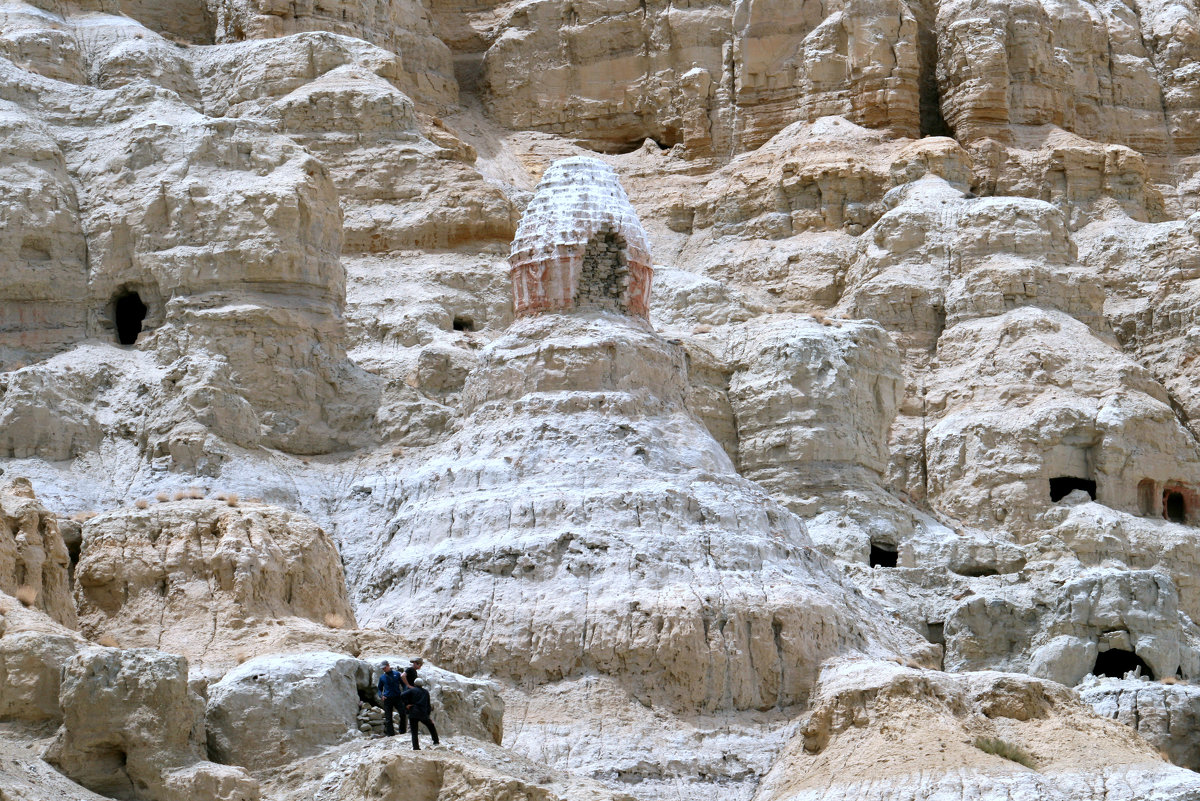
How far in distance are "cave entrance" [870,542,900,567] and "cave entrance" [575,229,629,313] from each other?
Result: 12.8 metres

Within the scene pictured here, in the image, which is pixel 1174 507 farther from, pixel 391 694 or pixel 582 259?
pixel 391 694

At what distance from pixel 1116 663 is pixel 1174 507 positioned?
18070mm

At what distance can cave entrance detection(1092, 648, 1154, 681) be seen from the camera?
52875mm

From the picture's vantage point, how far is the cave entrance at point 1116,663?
52.9 meters

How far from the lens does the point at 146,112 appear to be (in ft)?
196

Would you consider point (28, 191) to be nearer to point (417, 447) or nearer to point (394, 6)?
point (417, 447)

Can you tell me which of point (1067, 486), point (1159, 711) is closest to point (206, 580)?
point (1159, 711)

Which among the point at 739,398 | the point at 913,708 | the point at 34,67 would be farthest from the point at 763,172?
the point at 913,708

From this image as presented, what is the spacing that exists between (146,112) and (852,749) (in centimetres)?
2662

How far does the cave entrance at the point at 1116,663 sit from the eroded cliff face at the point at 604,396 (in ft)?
0.39

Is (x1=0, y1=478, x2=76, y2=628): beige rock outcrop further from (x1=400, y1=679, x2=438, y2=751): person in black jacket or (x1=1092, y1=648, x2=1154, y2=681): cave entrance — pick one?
(x1=1092, y1=648, x2=1154, y2=681): cave entrance

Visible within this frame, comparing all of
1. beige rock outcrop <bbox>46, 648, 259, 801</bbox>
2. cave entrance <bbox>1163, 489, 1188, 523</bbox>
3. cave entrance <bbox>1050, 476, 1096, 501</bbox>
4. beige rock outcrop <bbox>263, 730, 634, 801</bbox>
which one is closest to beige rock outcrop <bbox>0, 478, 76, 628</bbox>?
beige rock outcrop <bbox>46, 648, 259, 801</bbox>

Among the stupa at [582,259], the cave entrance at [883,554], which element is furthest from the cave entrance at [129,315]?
the cave entrance at [883,554]

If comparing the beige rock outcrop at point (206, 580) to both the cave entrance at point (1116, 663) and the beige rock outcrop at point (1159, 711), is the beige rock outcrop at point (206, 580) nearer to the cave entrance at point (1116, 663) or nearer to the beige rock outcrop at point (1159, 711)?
the beige rock outcrop at point (1159, 711)
